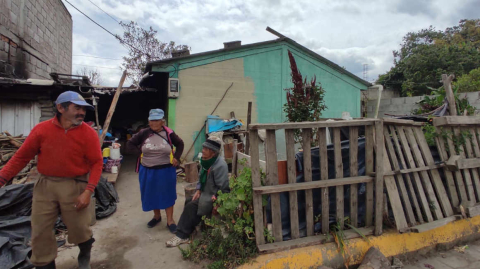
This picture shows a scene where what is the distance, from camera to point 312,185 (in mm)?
2879

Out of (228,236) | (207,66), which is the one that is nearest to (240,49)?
(207,66)

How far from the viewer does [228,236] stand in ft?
9.31

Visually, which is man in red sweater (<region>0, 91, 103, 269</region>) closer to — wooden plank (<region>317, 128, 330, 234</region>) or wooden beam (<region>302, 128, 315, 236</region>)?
wooden beam (<region>302, 128, 315, 236</region>)

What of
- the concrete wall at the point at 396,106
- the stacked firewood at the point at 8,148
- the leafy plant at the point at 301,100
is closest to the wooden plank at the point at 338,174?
the leafy plant at the point at 301,100

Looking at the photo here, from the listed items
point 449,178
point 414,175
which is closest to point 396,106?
point 449,178

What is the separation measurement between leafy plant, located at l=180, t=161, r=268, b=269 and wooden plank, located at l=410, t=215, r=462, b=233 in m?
1.95

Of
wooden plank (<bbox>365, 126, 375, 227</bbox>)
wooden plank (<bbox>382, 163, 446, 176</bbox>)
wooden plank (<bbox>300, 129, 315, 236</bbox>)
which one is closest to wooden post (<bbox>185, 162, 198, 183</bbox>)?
wooden plank (<bbox>300, 129, 315, 236</bbox>)

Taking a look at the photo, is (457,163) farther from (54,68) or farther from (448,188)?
(54,68)

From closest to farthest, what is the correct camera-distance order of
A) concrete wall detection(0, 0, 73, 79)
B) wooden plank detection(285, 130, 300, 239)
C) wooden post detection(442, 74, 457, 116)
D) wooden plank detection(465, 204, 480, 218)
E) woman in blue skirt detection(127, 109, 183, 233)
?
wooden plank detection(285, 130, 300, 239), wooden plank detection(465, 204, 480, 218), woman in blue skirt detection(127, 109, 183, 233), wooden post detection(442, 74, 457, 116), concrete wall detection(0, 0, 73, 79)

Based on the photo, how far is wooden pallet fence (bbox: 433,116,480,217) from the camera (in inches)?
141

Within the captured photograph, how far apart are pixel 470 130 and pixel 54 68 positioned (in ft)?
48.0

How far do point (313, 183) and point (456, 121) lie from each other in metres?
2.59

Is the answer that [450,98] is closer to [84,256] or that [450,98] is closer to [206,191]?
[206,191]

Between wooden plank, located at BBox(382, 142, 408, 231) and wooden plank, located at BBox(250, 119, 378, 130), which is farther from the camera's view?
wooden plank, located at BBox(382, 142, 408, 231)
